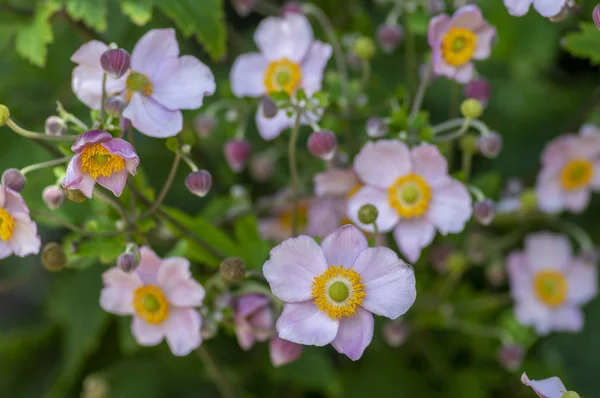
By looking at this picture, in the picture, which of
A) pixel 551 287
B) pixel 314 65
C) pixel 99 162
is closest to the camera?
pixel 99 162

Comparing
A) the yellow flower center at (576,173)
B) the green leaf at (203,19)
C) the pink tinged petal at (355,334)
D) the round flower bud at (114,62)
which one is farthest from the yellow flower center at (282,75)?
the yellow flower center at (576,173)

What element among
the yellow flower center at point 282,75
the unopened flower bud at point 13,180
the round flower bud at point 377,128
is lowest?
the unopened flower bud at point 13,180

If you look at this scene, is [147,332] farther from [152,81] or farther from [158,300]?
[152,81]

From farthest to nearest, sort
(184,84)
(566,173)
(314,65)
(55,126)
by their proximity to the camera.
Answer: (566,173) → (314,65) → (184,84) → (55,126)

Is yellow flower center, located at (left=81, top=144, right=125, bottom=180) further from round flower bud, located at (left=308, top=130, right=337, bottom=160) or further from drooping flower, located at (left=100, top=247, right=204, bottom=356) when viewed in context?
round flower bud, located at (left=308, top=130, right=337, bottom=160)

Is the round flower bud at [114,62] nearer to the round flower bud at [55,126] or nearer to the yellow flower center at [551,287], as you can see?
the round flower bud at [55,126]

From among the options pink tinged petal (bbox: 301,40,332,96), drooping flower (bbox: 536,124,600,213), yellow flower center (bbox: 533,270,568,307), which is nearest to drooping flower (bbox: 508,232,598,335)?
yellow flower center (bbox: 533,270,568,307)

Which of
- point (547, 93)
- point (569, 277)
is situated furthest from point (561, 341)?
point (547, 93)

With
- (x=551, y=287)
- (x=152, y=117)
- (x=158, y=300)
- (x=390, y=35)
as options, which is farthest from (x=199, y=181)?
(x=551, y=287)
